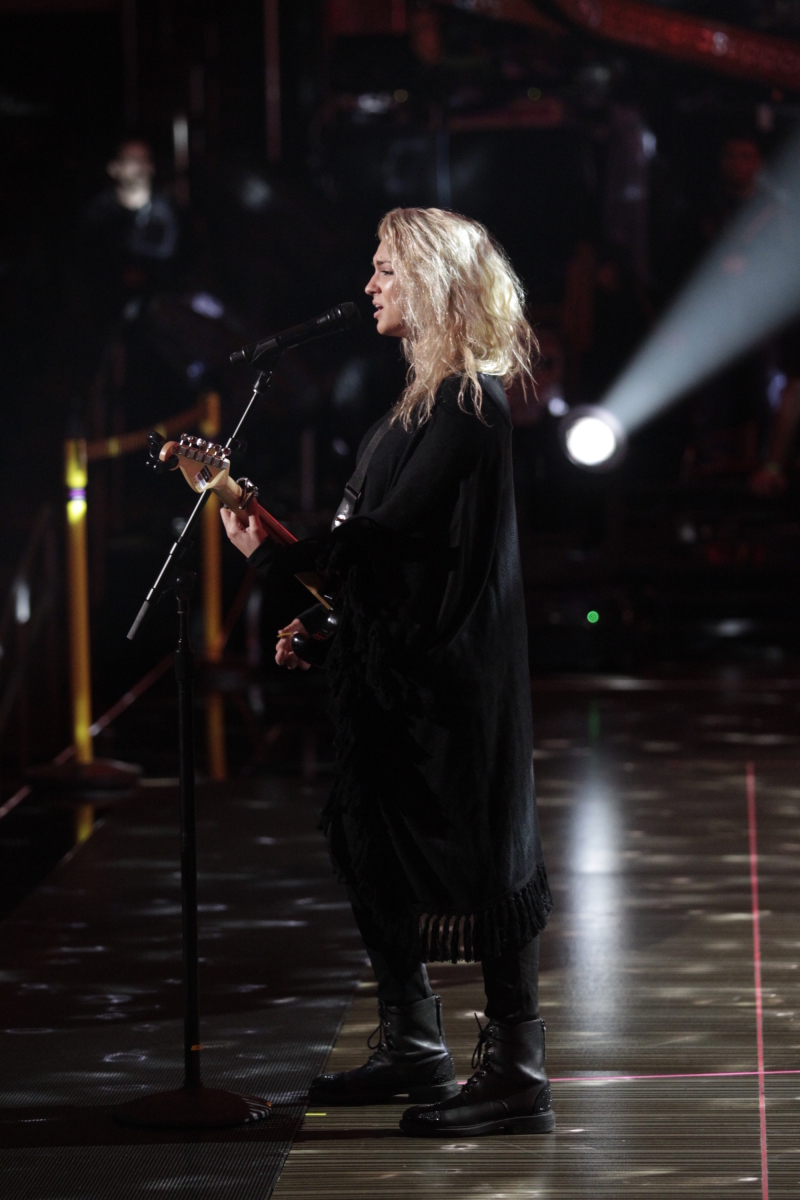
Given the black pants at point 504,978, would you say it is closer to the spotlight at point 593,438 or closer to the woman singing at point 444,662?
the woman singing at point 444,662

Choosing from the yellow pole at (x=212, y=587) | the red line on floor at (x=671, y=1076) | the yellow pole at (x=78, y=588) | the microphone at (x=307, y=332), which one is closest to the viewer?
the microphone at (x=307, y=332)

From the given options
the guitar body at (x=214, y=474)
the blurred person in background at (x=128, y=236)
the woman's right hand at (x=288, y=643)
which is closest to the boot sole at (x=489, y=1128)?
the woman's right hand at (x=288, y=643)

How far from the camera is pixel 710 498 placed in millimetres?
9625

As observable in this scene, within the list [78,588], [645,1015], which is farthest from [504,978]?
[78,588]

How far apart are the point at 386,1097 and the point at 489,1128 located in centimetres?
20

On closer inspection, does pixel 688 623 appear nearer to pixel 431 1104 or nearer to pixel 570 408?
pixel 570 408

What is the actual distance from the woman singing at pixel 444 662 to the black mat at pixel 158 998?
37cm

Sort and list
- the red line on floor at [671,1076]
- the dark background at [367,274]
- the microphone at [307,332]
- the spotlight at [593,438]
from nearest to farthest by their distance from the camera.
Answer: the microphone at [307,332] < the red line on floor at [671,1076] < the spotlight at [593,438] < the dark background at [367,274]

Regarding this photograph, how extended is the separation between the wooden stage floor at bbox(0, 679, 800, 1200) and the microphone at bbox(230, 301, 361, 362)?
45.7 inches

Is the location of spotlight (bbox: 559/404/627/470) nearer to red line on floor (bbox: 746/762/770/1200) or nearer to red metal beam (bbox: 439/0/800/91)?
red metal beam (bbox: 439/0/800/91)

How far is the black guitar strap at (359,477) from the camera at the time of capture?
249 centimetres

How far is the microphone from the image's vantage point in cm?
243

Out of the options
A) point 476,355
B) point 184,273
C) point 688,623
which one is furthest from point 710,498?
point 476,355

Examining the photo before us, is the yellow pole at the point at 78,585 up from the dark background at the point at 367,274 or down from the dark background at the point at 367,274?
down
